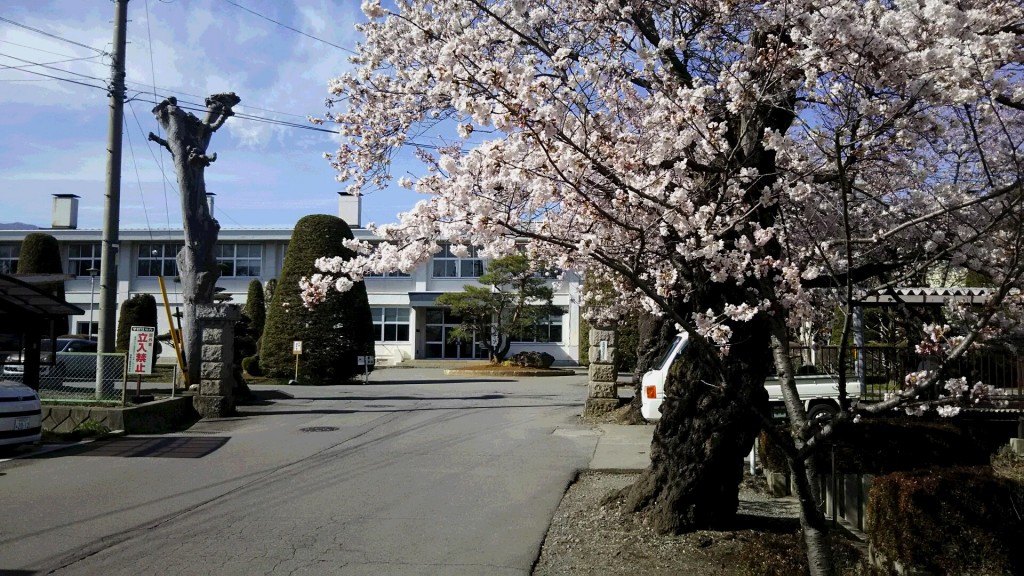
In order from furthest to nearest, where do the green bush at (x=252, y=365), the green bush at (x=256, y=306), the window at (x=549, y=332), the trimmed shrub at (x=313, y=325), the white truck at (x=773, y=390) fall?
the window at (x=549, y=332), the green bush at (x=256, y=306), the green bush at (x=252, y=365), the trimmed shrub at (x=313, y=325), the white truck at (x=773, y=390)

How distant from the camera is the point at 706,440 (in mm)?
6984

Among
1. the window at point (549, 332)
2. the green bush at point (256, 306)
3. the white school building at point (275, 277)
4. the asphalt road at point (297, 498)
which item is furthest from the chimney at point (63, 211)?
the asphalt road at point (297, 498)

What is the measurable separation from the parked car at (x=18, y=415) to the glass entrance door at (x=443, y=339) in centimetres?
3528

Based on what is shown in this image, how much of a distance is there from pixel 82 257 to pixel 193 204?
33.2m

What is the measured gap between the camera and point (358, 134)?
957cm

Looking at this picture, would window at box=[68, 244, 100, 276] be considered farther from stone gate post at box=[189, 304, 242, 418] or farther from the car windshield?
the car windshield

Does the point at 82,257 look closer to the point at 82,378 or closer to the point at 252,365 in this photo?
the point at 252,365

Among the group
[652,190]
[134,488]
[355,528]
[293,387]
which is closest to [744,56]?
[652,190]

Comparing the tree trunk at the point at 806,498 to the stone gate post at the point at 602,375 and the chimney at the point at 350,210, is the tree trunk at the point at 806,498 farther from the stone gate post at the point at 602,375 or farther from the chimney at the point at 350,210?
the chimney at the point at 350,210

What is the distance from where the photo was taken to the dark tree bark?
19.0 m

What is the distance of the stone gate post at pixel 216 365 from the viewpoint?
643 inches

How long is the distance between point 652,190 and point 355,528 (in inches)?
169

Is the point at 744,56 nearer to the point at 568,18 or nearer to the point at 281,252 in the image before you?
the point at 568,18

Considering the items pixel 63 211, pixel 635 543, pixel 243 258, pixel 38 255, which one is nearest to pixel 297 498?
pixel 635 543
